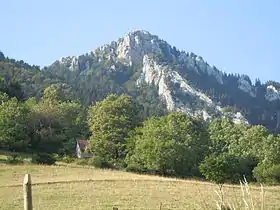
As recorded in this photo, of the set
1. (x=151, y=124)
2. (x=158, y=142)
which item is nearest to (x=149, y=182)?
(x=158, y=142)

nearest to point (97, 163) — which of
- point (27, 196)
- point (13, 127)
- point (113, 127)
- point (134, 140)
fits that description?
point (134, 140)


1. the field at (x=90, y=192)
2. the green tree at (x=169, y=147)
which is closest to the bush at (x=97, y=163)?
the green tree at (x=169, y=147)

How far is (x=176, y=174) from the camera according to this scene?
60.8 meters

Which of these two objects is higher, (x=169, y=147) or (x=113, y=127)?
(x=113, y=127)

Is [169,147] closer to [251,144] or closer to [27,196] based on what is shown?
[251,144]

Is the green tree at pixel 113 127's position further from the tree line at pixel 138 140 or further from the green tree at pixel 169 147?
the green tree at pixel 169 147

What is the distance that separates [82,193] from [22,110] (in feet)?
129

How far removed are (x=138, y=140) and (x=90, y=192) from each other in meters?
32.7

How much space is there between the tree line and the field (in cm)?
1326

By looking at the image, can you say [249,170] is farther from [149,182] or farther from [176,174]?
[149,182]

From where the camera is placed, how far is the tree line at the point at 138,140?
6000cm

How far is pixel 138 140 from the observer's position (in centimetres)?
6356

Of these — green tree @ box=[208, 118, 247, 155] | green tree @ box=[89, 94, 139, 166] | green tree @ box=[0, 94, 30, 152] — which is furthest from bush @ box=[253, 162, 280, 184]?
green tree @ box=[0, 94, 30, 152]

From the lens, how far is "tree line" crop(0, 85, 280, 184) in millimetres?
60000
